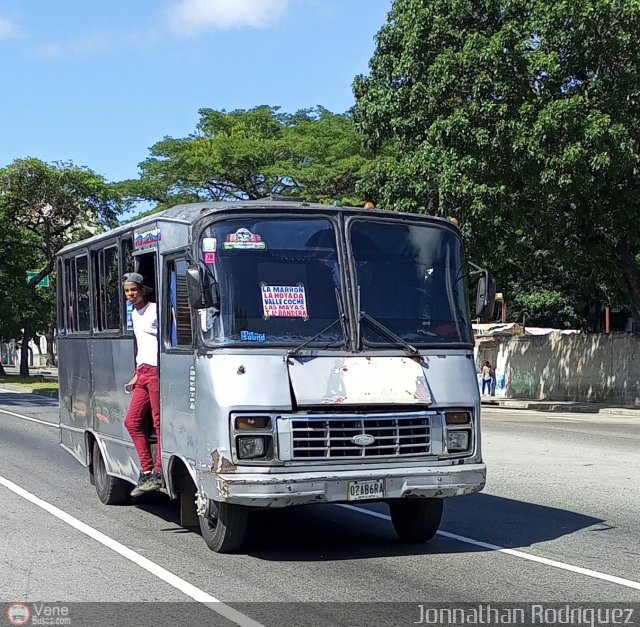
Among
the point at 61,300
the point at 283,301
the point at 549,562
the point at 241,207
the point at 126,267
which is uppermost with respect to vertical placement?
the point at 241,207

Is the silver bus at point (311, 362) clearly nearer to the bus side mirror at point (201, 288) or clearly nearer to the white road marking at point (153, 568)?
the bus side mirror at point (201, 288)

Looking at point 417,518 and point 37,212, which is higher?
point 37,212

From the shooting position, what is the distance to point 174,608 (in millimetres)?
6934

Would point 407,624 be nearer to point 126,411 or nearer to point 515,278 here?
point 126,411

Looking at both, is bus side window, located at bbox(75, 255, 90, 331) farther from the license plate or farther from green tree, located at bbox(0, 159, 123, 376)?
green tree, located at bbox(0, 159, 123, 376)

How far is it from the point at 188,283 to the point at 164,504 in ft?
13.6

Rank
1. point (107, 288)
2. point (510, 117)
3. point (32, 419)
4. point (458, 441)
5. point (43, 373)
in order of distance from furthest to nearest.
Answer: point (43, 373)
point (510, 117)
point (32, 419)
point (107, 288)
point (458, 441)

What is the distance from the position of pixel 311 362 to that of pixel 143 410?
217cm

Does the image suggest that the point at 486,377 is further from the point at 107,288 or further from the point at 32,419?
the point at 107,288

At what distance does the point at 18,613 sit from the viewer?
22.5 feet

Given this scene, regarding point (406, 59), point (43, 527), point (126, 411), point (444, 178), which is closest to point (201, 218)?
point (126, 411)

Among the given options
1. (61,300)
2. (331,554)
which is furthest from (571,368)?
(331,554)

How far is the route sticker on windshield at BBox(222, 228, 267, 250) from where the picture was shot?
28.1ft

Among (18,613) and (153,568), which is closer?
Answer: (18,613)
